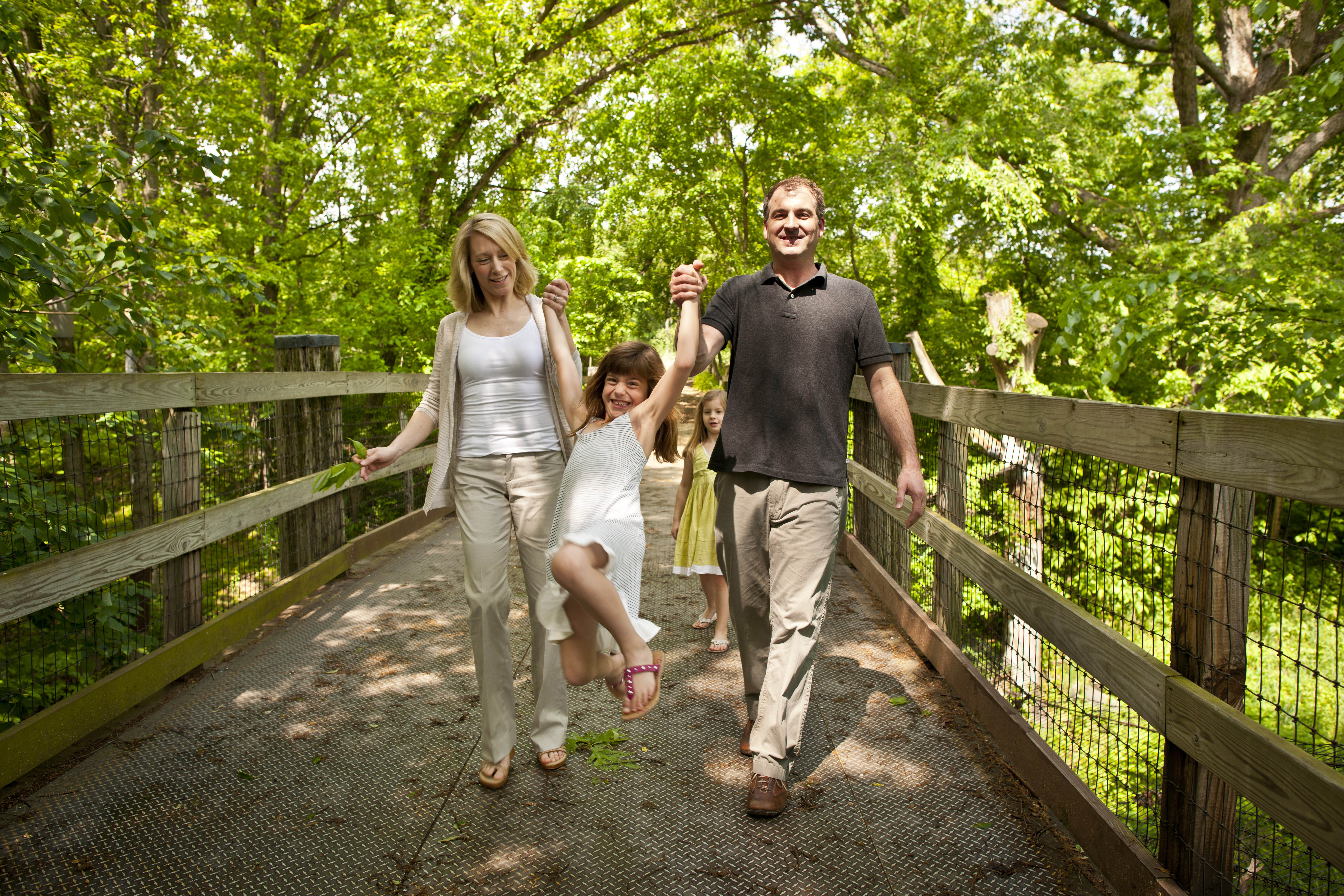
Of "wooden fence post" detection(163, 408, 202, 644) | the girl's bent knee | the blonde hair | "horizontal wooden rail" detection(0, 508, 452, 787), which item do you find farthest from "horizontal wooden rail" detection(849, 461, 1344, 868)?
"wooden fence post" detection(163, 408, 202, 644)

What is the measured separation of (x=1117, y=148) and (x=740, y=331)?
1418 cm

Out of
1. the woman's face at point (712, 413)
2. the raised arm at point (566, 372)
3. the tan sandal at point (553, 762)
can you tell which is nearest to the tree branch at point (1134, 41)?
the woman's face at point (712, 413)

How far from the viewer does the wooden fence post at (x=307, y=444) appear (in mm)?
5152

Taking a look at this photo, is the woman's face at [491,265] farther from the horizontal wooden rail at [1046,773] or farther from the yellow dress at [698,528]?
the horizontal wooden rail at [1046,773]

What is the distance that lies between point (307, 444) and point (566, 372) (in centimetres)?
305

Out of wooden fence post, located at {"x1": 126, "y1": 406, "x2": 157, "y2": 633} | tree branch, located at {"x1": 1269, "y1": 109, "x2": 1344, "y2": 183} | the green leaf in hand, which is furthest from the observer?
tree branch, located at {"x1": 1269, "y1": 109, "x2": 1344, "y2": 183}

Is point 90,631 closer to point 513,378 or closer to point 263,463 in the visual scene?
point 263,463

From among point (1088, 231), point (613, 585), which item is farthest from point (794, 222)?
point (1088, 231)

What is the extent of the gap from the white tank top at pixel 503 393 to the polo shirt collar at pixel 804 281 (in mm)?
824

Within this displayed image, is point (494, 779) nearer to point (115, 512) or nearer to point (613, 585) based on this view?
point (613, 585)

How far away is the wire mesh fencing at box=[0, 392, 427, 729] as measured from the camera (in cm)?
375

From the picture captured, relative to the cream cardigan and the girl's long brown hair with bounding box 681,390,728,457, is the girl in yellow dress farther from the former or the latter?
the cream cardigan

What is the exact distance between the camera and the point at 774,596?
3033mm

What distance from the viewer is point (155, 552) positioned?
3590 mm
